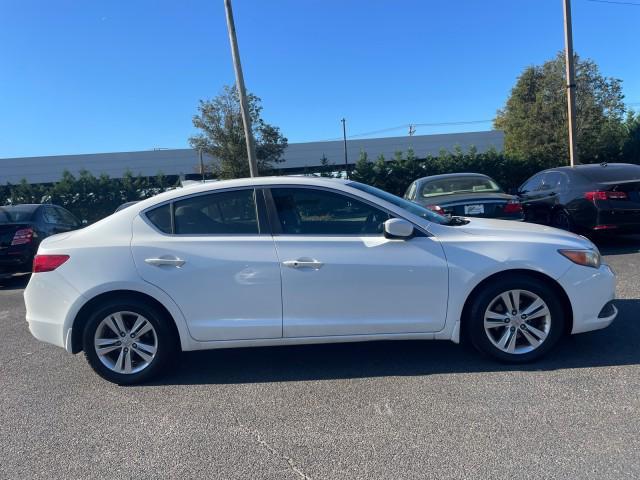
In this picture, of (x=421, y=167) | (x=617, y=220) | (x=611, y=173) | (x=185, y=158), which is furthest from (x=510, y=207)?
(x=185, y=158)

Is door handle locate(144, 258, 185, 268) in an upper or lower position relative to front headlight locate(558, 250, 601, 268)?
upper

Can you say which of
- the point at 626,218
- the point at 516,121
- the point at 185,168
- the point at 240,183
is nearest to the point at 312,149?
the point at 185,168

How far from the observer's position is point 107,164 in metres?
43.0

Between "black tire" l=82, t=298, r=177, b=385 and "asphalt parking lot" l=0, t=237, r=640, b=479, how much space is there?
117 millimetres

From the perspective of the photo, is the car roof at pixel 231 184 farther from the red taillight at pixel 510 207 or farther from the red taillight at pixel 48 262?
the red taillight at pixel 510 207

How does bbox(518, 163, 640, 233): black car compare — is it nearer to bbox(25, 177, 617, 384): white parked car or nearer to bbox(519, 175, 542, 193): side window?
bbox(519, 175, 542, 193): side window

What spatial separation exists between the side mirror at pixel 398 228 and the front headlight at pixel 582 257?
1206 millimetres

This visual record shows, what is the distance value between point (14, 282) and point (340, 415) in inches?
346

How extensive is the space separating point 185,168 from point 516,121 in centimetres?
2792

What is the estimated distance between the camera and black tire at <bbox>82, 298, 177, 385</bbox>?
3828mm

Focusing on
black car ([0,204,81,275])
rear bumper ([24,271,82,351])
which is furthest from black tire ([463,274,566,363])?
black car ([0,204,81,275])

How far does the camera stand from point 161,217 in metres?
4.01

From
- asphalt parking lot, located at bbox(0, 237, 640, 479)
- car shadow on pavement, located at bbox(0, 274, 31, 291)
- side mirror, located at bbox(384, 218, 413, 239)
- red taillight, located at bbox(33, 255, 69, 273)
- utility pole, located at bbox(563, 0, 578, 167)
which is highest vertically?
utility pole, located at bbox(563, 0, 578, 167)

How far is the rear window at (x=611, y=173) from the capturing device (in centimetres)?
810
